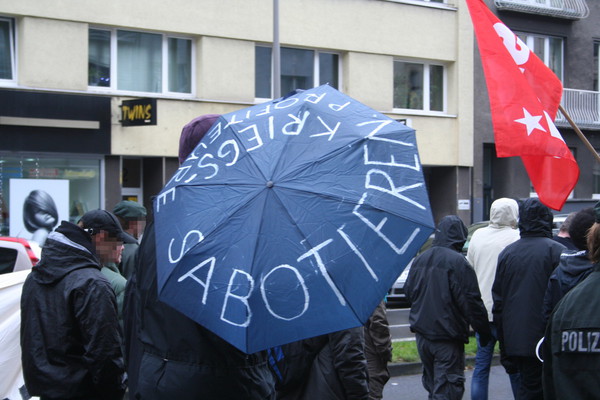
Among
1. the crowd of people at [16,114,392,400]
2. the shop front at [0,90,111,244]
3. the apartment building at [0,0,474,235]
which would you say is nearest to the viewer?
the crowd of people at [16,114,392,400]

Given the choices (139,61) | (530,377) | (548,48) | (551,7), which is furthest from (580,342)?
(548,48)

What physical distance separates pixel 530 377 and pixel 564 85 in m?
20.7

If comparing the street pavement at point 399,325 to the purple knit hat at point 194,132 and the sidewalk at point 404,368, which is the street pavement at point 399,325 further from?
the purple knit hat at point 194,132

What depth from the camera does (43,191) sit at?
673 inches

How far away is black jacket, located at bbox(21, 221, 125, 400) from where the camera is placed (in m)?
3.89

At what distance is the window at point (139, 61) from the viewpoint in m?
18.0

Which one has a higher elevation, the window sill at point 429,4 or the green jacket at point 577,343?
the window sill at point 429,4

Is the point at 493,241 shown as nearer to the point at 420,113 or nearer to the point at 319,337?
the point at 319,337

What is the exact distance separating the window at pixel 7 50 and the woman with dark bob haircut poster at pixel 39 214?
2533 mm

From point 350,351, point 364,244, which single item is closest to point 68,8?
point 350,351

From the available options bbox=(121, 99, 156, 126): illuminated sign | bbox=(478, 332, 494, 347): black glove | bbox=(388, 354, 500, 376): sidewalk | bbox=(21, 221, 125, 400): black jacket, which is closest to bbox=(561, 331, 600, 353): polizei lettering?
bbox=(21, 221, 125, 400): black jacket

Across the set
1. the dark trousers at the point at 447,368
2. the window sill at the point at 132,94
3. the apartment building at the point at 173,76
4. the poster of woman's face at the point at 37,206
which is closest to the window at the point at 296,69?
A: the apartment building at the point at 173,76

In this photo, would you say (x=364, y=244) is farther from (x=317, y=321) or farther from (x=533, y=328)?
(x=533, y=328)

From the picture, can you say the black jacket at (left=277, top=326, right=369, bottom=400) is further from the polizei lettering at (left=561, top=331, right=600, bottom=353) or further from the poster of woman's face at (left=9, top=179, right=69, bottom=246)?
the poster of woman's face at (left=9, top=179, right=69, bottom=246)
